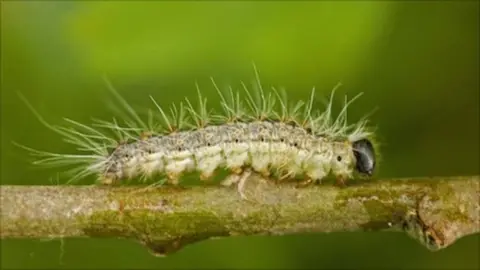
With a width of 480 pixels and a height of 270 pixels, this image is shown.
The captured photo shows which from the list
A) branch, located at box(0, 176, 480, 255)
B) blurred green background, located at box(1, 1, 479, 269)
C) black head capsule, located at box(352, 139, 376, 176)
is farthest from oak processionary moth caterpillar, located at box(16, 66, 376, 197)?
blurred green background, located at box(1, 1, 479, 269)

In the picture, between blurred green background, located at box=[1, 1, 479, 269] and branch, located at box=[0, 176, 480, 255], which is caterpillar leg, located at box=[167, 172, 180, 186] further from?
blurred green background, located at box=[1, 1, 479, 269]

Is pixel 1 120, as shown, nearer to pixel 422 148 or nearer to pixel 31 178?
pixel 31 178

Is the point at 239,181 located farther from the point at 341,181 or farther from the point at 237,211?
the point at 341,181

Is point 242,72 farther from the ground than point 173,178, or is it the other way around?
point 242,72

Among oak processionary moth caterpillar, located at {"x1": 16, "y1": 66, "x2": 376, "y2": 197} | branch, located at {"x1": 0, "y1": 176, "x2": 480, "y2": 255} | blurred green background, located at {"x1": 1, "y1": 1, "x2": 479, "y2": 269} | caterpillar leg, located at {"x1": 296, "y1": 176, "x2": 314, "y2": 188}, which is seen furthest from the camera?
blurred green background, located at {"x1": 1, "y1": 1, "x2": 479, "y2": 269}

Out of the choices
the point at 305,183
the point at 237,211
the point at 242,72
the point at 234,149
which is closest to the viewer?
the point at 237,211

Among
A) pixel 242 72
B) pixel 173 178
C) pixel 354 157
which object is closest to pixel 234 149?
pixel 173 178

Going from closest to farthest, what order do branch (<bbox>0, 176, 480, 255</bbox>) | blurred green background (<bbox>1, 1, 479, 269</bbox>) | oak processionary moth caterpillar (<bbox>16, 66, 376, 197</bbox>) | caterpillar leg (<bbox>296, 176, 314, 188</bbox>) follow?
branch (<bbox>0, 176, 480, 255</bbox>), caterpillar leg (<bbox>296, 176, 314, 188</bbox>), oak processionary moth caterpillar (<bbox>16, 66, 376, 197</bbox>), blurred green background (<bbox>1, 1, 479, 269</bbox>)

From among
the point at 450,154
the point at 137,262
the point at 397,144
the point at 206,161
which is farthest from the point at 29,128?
the point at 450,154

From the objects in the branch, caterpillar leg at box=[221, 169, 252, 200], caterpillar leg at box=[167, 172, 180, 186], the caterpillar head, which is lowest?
the branch
